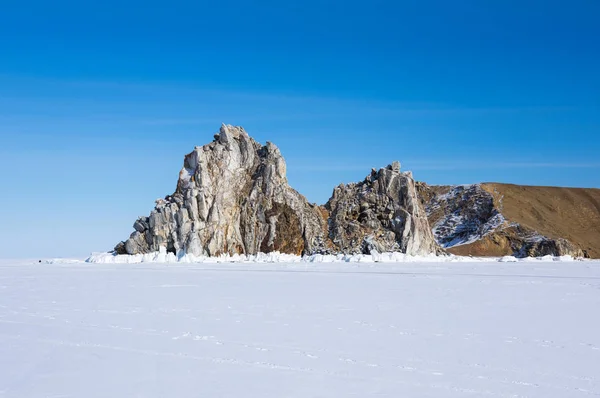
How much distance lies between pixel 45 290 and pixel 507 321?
16.3m

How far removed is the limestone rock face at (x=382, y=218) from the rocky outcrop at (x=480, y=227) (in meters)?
16.8

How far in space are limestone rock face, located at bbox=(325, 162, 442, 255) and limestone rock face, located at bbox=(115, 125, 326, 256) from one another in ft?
7.17

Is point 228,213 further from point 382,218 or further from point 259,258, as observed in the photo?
point 382,218

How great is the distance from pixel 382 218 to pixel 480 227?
27088 mm

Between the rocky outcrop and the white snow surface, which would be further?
the rocky outcrop

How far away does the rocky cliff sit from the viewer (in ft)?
153

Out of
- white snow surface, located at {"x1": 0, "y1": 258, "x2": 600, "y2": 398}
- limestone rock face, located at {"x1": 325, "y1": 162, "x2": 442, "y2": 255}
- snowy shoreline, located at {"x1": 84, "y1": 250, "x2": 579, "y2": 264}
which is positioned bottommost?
white snow surface, located at {"x1": 0, "y1": 258, "x2": 600, "y2": 398}

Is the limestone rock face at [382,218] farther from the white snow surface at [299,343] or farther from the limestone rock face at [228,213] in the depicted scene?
the white snow surface at [299,343]

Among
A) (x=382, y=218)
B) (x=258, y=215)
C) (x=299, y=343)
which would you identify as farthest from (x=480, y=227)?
(x=299, y=343)

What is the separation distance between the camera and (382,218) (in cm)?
5072

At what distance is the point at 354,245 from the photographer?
158 ft

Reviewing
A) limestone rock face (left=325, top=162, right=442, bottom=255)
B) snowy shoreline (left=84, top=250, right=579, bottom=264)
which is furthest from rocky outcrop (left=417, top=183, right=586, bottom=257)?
snowy shoreline (left=84, top=250, right=579, bottom=264)

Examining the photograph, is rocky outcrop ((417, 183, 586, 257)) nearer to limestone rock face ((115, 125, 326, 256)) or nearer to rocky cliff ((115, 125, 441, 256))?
rocky cliff ((115, 125, 441, 256))

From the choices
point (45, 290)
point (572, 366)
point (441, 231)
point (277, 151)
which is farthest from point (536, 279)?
point (441, 231)
